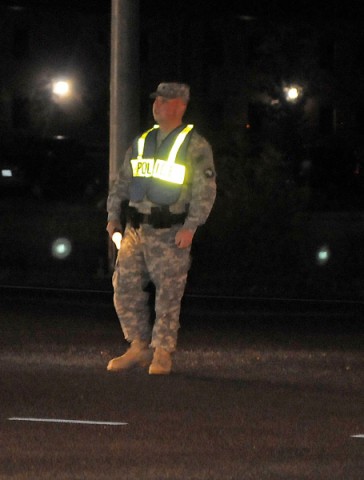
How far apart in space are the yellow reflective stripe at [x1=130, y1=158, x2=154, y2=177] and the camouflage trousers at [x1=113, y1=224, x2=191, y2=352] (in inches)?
13.5

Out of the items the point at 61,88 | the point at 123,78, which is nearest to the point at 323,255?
the point at 123,78

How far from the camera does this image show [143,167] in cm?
1110

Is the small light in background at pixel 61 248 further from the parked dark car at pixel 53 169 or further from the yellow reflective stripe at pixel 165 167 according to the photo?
the parked dark car at pixel 53 169

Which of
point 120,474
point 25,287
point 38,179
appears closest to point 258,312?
point 25,287

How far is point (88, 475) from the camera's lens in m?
7.25

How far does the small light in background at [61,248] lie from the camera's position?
23.9m

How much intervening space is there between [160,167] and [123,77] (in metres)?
7.73

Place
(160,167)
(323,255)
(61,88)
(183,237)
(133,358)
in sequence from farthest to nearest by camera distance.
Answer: (61,88) < (323,255) < (133,358) < (160,167) < (183,237)

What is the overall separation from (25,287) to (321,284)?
3.88 m

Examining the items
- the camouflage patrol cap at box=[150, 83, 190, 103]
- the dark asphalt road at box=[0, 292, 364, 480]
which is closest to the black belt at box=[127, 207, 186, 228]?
the camouflage patrol cap at box=[150, 83, 190, 103]

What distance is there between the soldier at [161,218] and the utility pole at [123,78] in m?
7.18

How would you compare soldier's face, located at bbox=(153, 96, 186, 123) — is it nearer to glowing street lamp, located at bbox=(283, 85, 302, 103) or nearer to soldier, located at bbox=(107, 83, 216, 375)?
soldier, located at bbox=(107, 83, 216, 375)

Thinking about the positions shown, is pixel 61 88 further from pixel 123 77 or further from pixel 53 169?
pixel 123 77

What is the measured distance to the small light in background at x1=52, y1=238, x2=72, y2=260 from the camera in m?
23.9
